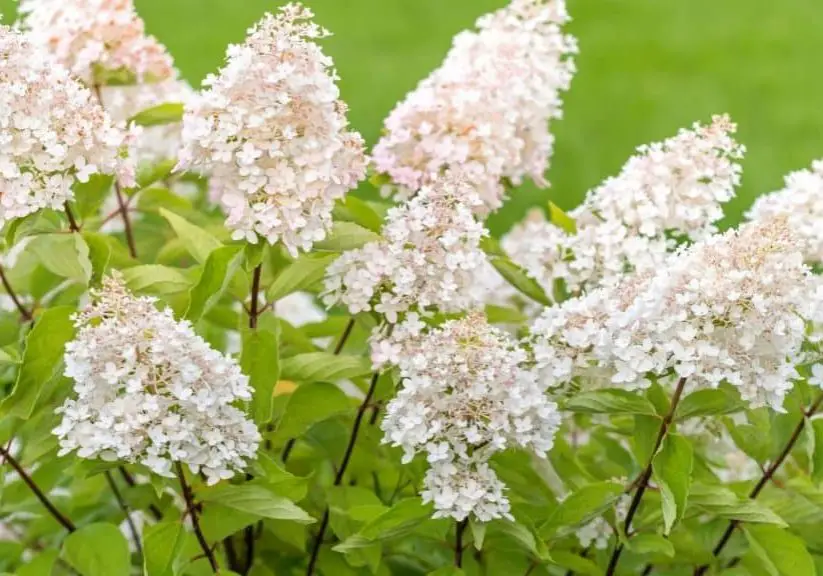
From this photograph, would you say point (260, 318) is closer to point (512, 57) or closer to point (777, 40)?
point (512, 57)

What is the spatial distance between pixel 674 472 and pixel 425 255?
1.55ft

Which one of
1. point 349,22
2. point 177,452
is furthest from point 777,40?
point 177,452

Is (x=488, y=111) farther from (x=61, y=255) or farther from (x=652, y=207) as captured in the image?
(x=61, y=255)

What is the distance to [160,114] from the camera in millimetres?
2264

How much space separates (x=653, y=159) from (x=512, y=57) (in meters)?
0.39

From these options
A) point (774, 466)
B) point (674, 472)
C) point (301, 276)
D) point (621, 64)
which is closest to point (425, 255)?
point (301, 276)

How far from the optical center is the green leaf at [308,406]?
2.02 m

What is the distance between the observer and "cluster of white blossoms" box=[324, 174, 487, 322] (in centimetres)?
→ 187

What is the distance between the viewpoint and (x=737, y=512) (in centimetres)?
189

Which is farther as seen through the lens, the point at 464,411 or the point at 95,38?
the point at 95,38

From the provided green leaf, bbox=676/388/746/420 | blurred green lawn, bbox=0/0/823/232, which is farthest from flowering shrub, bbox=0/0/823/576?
blurred green lawn, bbox=0/0/823/232

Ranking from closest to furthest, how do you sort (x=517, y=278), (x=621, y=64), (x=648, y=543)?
(x=648, y=543)
(x=517, y=278)
(x=621, y=64)

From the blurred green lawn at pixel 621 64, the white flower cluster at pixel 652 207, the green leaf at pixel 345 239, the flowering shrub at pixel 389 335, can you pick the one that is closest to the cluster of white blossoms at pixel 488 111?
the flowering shrub at pixel 389 335

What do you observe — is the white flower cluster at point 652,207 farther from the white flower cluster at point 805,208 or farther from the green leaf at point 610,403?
the green leaf at point 610,403
